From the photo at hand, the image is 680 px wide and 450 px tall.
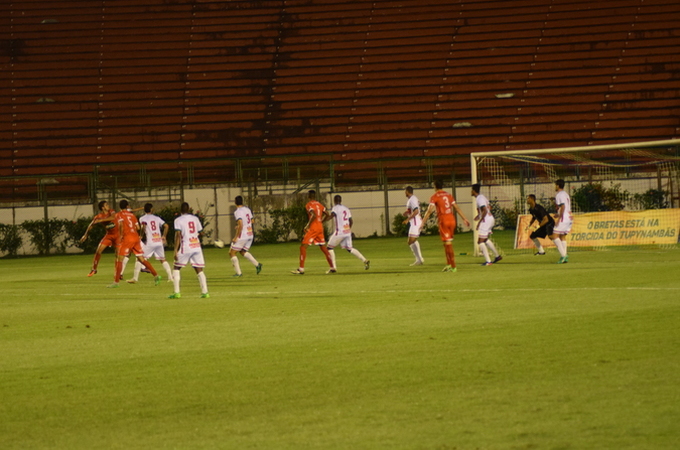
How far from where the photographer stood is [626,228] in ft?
87.4

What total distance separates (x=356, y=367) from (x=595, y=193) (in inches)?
1046

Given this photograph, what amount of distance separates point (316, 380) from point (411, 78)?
3776cm

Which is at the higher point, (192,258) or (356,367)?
(192,258)

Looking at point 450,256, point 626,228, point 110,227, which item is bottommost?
point 450,256

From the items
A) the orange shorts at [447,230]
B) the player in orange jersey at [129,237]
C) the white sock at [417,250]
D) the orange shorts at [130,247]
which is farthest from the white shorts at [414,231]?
the orange shorts at [130,247]

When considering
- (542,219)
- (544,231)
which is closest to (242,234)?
(542,219)

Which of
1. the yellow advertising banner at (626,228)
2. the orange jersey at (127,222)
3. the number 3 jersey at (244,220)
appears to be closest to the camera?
the orange jersey at (127,222)

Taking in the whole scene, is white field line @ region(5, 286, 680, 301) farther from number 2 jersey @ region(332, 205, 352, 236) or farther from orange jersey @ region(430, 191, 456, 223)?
number 2 jersey @ region(332, 205, 352, 236)

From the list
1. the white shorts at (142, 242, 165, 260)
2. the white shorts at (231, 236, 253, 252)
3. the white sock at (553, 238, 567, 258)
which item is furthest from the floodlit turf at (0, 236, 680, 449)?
the white shorts at (231, 236, 253, 252)

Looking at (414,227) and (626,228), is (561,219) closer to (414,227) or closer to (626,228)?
(414,227)

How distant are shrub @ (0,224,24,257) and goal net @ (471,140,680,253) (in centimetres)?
1791

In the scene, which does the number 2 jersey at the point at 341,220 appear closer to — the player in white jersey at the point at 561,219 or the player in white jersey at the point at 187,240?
the player in white jersey at the point at 561,219

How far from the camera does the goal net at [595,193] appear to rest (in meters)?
26.5

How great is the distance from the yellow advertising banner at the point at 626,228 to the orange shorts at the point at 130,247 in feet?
40.8
